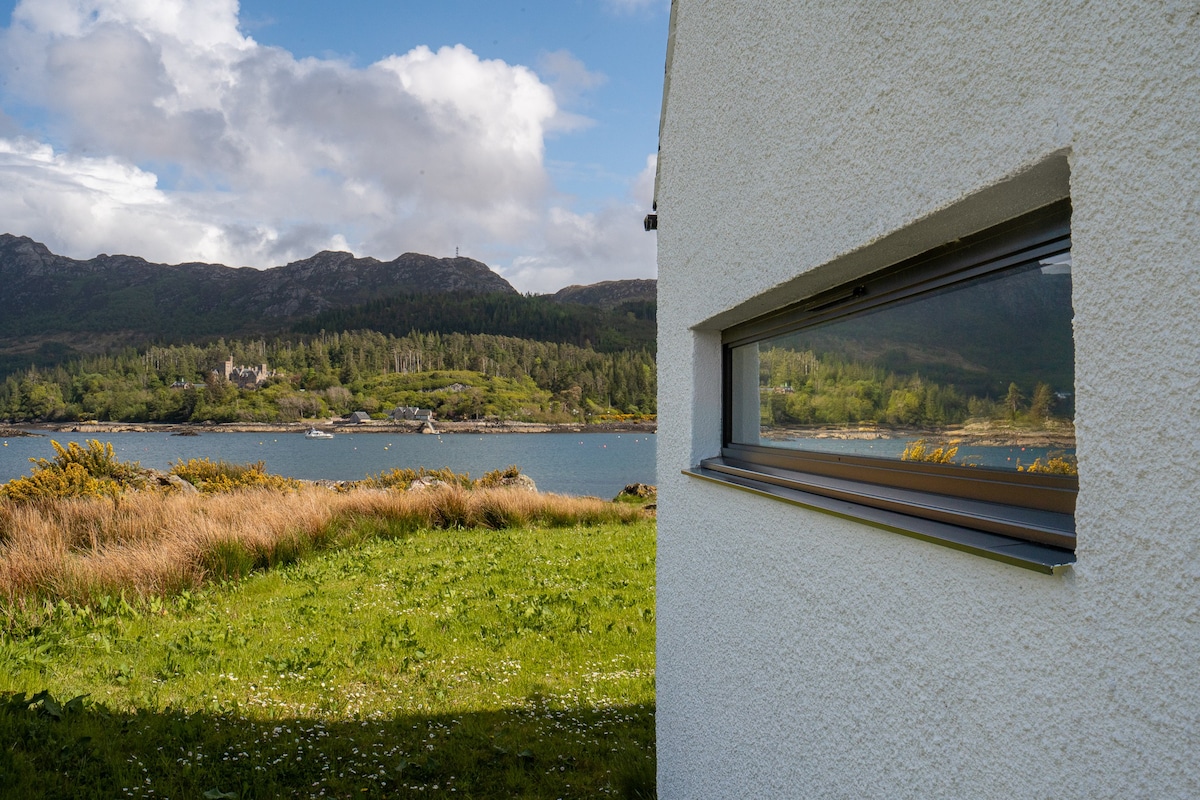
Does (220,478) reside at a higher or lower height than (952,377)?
lower

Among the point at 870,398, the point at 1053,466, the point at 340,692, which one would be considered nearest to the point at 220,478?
the point at 340,692

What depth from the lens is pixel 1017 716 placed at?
1.01m

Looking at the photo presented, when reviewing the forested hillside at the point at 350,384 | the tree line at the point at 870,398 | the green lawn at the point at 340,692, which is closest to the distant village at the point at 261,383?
the forested hillside at the point at 350,384

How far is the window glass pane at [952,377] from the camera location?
118cm

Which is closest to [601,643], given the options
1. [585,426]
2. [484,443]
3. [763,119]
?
[763,119]

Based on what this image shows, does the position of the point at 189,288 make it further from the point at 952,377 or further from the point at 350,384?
the point at 952,377

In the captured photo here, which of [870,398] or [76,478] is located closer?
[870,398]

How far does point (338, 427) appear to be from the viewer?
70875 millimetres

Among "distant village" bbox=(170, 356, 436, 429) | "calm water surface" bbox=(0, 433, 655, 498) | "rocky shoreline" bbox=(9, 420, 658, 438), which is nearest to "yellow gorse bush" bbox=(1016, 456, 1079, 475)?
"calm water surface" bbox=(0, 433, 655, 498)

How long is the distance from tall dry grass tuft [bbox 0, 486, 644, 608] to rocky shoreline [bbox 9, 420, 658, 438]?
58.4m

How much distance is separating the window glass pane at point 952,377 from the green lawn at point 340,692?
7.96ft

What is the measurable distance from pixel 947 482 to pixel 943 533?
0.23 metres

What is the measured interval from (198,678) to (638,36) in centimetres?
534

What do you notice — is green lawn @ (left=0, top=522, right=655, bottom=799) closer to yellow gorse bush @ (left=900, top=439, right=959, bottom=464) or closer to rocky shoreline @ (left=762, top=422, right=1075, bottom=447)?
rocky shoreline @ (left=762, top=422, right=1075, bottom=447)
